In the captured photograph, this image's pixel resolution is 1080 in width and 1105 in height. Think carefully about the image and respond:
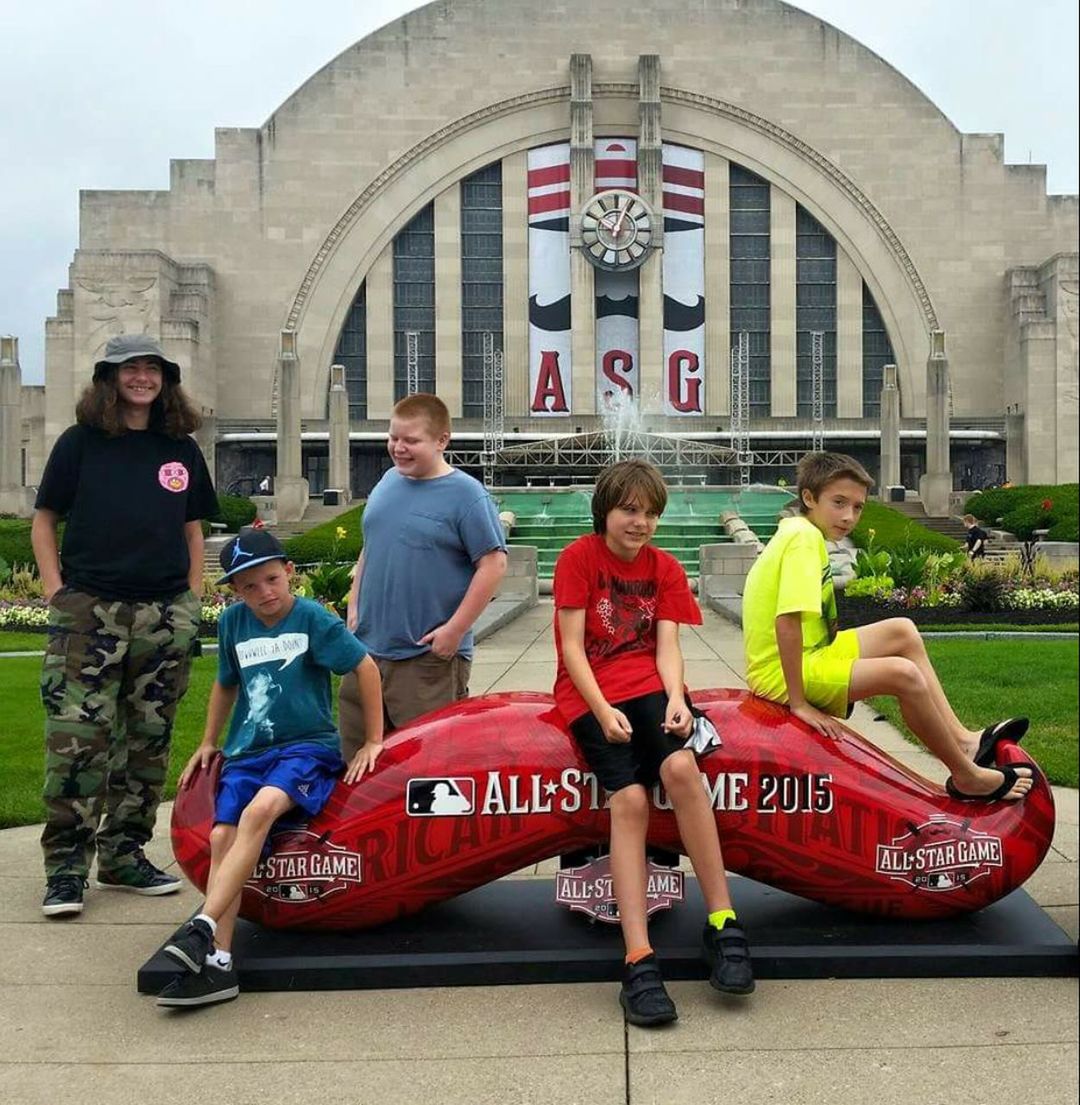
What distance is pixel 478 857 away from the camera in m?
4.49

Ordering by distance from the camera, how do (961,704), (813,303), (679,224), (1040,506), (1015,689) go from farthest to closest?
1. (813,303)
2. (679,224)
3. (1040,506)
4. (1015,689)
5. (961,704)

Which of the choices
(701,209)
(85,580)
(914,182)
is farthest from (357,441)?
(85,580)

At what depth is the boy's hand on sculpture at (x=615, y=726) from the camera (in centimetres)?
Result: 419

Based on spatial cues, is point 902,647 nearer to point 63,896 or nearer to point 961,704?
point 63,896

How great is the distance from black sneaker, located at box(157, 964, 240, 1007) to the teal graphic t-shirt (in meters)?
0.83

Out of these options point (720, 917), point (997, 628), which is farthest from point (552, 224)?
point (720, 917)

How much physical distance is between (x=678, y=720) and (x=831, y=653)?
2.79 ft

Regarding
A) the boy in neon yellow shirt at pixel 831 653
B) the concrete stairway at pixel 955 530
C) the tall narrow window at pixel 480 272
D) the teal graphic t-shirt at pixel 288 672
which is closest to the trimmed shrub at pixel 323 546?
the concrete stairway at pixel 955 530

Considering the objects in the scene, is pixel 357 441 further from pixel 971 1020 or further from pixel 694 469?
pixel 971 1020

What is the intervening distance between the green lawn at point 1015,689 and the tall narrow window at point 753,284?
36.3 m

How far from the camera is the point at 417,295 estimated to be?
4931 centimetres

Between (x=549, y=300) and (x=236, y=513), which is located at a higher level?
(x=549, y=300)

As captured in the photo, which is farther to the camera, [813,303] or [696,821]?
[813,303]

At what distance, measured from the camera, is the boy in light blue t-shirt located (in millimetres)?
4414
